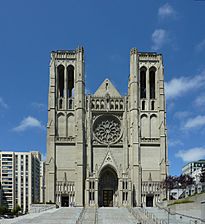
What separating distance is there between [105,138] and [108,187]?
808 cm

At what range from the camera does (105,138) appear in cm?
7500

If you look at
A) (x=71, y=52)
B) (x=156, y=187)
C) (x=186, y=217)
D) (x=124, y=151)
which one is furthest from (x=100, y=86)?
(x=186, y=217)

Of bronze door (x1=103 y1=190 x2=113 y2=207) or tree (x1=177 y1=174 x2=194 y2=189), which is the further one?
bronze door (x1=103 y1=190 x2=113 y2=207)

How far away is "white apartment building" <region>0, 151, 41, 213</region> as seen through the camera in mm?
156625

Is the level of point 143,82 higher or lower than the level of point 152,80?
lower

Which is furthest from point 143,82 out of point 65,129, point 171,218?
point 171,218

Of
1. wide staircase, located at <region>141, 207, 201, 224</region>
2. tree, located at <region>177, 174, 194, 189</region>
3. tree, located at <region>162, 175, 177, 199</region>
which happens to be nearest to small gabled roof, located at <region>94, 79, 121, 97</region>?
tree, located at <region>162, 175, 177, 199</region>

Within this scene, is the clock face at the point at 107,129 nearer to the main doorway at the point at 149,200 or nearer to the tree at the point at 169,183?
the main doorway at the point at 149,200

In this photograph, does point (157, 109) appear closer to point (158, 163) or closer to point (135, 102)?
point (135, 102)

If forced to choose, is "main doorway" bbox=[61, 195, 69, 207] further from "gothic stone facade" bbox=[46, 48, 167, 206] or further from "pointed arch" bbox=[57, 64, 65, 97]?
"pointed arch" bbox=[57, 64, 65, 97]

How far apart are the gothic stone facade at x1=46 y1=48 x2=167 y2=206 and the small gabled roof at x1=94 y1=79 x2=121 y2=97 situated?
0.17 m

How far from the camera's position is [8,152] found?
530 feet

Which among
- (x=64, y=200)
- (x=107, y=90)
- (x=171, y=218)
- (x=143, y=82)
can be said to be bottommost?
(x=64, y=200)

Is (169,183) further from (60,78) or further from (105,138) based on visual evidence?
(60,78)
